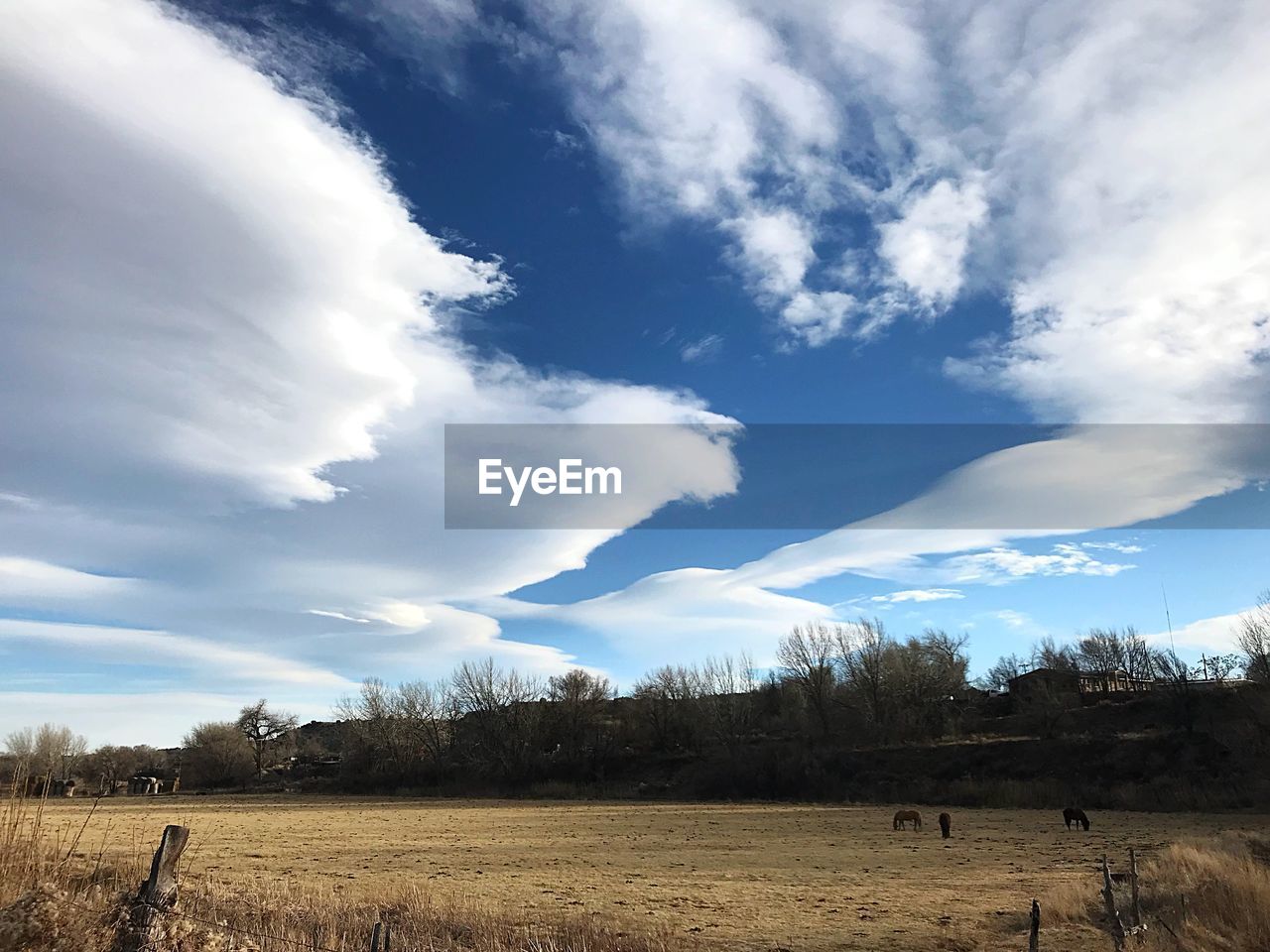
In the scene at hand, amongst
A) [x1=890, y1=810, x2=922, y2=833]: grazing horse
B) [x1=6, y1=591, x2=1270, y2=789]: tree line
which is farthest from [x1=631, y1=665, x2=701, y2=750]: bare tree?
[x1=890, y1=810, x2=922, y2=833]: grazing horse

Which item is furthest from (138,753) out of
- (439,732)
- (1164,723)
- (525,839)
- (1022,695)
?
(1164,723)

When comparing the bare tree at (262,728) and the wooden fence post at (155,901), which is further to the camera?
the bare tree at (262,728)

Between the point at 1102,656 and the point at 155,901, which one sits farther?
the point at 1102,656

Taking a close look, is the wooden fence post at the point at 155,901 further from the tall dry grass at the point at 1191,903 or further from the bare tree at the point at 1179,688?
the bare tree at the point at 1179,688

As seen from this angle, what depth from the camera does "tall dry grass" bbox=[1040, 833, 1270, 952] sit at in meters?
13.0

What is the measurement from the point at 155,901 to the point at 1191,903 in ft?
59.5

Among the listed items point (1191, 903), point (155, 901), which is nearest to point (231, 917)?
point (155, 901)

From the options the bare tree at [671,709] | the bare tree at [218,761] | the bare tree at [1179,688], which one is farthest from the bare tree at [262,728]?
the bare tree at [1179,688]

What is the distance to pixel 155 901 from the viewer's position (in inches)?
364

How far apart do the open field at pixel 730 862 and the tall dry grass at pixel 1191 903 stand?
44.3 inches

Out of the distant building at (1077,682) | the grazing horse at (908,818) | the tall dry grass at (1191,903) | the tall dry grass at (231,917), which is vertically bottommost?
the grazing horse at (908,818)

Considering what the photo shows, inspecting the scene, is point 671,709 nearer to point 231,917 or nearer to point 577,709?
point 577,709

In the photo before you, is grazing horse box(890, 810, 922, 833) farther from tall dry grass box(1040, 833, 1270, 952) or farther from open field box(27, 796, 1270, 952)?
tall dry grass box(1040, 833, 1270, 952)

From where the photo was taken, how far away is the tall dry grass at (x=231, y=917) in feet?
28.2
